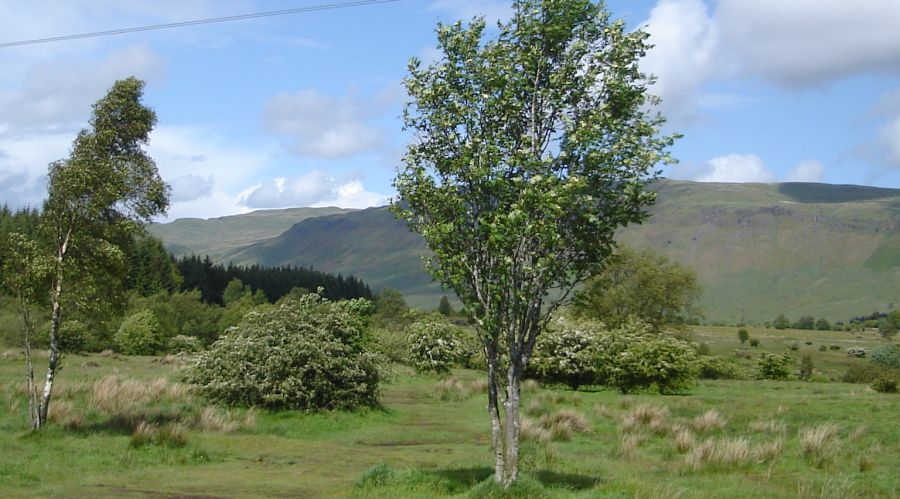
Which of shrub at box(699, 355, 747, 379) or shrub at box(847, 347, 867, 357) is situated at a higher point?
shrub at box(699, 355, 747, 379)

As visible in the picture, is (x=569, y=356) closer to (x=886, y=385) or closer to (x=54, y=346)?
(x=886, y=385)

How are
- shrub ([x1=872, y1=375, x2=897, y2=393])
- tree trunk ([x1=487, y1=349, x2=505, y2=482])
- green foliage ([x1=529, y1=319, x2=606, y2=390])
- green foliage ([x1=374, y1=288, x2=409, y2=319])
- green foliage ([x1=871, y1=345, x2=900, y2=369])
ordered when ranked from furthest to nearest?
green foliage ([x1=374, y1=288, x2=409, y2=319]), green foliage ([x1=871, y1=345, x2=900, y2=369]), green foliage ([x1=529, y1=319, x2=606, y2=390]), shrub ([x1=872, y1=375, x2=897, y2=393]), tree trunk ([x1=487, y1=349, x2=505, y2=482])

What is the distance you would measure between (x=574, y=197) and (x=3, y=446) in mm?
15189

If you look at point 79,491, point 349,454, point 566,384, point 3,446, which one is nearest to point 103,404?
point 3,446

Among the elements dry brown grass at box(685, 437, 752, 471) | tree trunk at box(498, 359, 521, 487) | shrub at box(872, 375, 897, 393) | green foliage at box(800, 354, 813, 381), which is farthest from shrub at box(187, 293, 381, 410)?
green foliage at box(800, 354, 813, 381)

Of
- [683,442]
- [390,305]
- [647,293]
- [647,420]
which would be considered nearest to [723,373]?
[647,293]

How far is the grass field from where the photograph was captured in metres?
15.4

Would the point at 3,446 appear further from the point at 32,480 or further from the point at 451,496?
the point at 451,496

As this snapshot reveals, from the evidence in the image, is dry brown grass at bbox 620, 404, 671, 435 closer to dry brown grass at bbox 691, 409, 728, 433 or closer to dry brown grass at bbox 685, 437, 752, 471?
dry brown grass at bbox 691, 409, 728, 433

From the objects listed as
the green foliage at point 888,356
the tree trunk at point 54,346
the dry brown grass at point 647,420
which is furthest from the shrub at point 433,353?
the green foliage at point 888,356

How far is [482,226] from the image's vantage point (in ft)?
44.1

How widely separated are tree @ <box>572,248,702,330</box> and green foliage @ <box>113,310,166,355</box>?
35.3m

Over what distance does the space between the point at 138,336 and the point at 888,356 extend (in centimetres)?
6098

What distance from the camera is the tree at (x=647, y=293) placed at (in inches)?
2581
